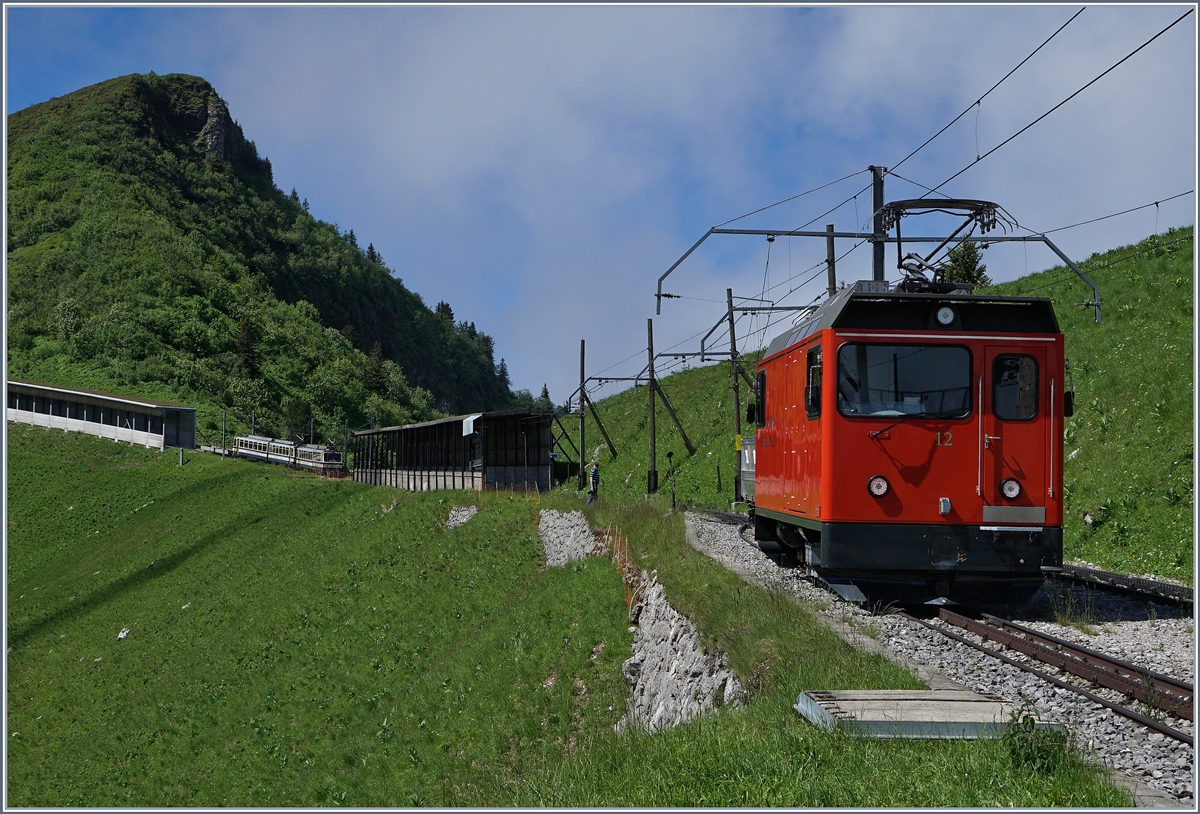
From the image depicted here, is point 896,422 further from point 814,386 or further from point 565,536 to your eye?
point 565,536

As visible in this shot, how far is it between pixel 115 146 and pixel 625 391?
10041cm

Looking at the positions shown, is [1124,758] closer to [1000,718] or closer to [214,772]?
[1000,718]

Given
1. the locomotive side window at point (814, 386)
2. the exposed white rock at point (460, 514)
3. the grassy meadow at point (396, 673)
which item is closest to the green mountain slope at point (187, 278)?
the grassy meadow at point (396, 673)

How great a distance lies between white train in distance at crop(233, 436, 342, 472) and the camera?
65.6 metres

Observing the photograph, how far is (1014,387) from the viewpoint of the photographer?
33.3 feet

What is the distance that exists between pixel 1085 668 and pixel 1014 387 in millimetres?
3732

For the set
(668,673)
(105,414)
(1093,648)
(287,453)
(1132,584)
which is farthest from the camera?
(287,453)

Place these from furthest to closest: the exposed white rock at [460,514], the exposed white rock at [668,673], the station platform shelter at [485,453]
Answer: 1. the station platform shelter at [485,453]
2. the exposed white rock at [460,514]
3. the exposed white rock at [668,673]

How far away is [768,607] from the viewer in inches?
384

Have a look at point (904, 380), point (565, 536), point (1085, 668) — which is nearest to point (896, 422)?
point (904, 380)

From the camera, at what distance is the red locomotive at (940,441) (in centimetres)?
994

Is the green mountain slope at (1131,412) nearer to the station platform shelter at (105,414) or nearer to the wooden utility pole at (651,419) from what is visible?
the wooden utility pole at (651,419)

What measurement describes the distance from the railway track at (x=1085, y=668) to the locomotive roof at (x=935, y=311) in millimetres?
3315

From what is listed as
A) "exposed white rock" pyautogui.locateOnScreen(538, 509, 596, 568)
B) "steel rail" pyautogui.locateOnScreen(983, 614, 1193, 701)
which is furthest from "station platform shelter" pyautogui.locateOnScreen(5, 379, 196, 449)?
"steel rail" pyautogui.locateOnScreen(983, 614, 1193, 701)
